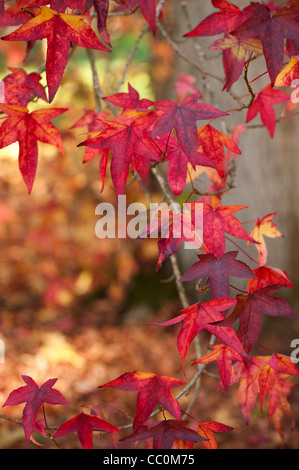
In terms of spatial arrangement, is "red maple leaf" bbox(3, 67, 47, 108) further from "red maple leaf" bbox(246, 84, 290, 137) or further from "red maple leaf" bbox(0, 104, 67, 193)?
"red maple leaf" bbox(246, 84, 290, 137)

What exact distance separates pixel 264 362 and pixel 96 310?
262 cm

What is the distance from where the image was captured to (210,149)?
115 centimetres

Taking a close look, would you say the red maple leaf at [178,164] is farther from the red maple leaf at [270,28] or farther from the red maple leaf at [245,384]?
the red maple leaf at [245,384]

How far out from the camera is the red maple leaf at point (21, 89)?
49.0 inches

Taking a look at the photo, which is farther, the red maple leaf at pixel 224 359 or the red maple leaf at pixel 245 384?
the red maple leaf at pixel 245 384

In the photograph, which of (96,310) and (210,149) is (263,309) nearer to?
(210,149)

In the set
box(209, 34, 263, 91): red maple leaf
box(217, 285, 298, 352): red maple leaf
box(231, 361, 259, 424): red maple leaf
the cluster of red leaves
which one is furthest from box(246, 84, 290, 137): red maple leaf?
box(231, 361, 259, 424): red maple leaf

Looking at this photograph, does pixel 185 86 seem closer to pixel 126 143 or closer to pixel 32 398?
pixel 126 143

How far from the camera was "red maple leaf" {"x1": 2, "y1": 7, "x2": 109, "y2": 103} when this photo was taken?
0.94 meters

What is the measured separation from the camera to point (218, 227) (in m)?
1.08

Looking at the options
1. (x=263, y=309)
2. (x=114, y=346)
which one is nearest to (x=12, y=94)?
(x=263, y=309)

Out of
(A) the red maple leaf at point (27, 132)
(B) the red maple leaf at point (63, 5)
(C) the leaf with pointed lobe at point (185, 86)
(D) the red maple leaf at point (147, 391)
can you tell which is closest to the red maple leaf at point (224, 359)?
(D) the red maple leaf at point (147, 391)

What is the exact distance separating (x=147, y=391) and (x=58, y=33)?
0.80 meters

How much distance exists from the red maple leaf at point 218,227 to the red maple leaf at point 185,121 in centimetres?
20
